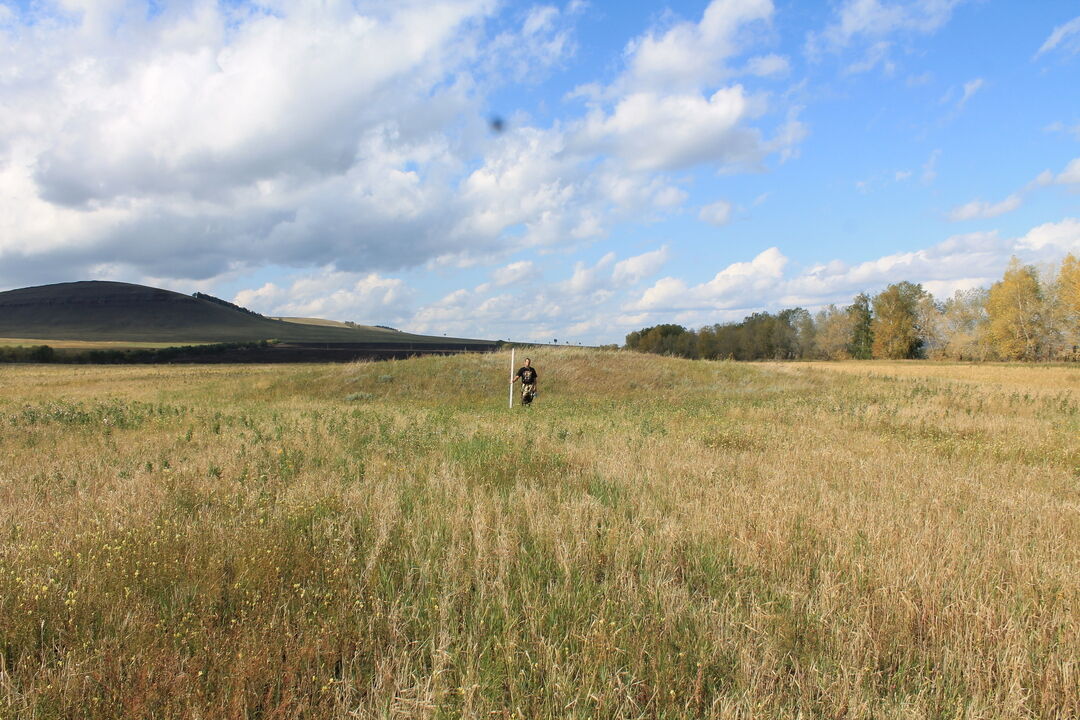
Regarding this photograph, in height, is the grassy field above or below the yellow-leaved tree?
below

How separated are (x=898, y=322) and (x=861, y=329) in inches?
245

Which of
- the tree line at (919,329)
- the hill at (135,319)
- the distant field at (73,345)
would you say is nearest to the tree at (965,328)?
the tree line at (919,329)

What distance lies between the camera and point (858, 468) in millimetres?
7539

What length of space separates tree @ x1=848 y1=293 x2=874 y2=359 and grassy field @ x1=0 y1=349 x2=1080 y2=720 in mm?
80863

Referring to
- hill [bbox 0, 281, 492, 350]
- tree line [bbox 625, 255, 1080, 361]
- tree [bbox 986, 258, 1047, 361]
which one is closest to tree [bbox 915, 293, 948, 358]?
tree line [bbox 625, 255, 1080, 361]

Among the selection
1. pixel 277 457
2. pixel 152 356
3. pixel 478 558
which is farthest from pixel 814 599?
pixel 152 356

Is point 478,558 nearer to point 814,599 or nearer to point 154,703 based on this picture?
point 154,703

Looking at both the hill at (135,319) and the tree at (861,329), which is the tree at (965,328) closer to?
the tree at (861,329)

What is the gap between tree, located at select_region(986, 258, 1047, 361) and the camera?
60.3 meters

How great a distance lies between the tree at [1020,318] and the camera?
2373 inches

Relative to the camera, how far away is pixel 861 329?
263 feet

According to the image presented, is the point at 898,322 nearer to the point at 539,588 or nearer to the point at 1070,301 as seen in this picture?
the point at 1070,301

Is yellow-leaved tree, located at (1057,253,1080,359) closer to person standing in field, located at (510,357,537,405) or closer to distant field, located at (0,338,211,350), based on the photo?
person standing in field, located at (510,357,537,405)

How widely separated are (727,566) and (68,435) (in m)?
13.9
